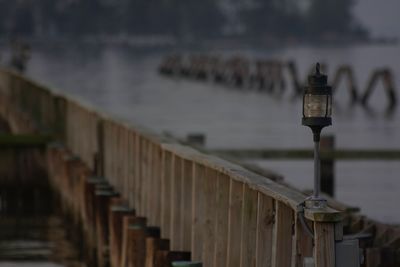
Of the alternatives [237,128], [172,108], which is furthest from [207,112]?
[237,128]

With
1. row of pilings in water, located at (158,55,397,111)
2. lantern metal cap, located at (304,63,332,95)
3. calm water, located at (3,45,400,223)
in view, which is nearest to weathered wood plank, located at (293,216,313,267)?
lantern metal cap, located at (304,63,332,95)

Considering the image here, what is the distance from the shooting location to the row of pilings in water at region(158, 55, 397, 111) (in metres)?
63.5

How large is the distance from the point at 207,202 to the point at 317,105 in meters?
2.40

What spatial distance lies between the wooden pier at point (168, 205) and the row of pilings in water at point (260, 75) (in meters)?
41.3

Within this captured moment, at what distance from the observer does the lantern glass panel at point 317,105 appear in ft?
29.8

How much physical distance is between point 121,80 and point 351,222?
277ft

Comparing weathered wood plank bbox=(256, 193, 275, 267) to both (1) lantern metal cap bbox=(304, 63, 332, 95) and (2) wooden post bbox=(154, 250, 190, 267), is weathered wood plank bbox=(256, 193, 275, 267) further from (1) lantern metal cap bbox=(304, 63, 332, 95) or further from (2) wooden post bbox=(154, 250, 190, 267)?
(2) wooden post bbox=(154, 250, 190, 267)

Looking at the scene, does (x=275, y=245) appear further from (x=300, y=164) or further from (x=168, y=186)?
(x=300, y=164)

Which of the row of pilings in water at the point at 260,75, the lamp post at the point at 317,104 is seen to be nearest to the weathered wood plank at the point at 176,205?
the lamp post at the point at 317,104

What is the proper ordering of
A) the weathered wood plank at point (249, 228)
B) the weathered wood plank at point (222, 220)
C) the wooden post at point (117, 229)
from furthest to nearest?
1. the wooden post at point (117, 229)
2. the weathered wood plank at point (222, 220)
3. the weathered wood plank at point (249, 228)

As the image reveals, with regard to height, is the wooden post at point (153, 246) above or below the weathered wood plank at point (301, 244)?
below

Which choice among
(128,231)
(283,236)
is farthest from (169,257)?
(283,236)

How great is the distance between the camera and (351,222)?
500 inches

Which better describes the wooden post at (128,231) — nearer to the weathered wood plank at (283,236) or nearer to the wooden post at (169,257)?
the wooden post at (169,257)
